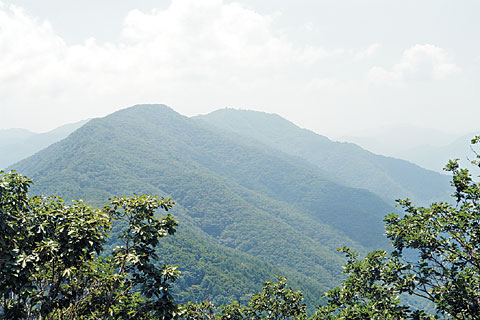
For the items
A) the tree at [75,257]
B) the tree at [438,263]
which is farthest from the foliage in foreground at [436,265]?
the tree at [75,257]

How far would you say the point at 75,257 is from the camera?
868 centimetres

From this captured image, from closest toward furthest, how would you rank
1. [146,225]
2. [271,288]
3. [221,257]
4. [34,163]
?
[146,225], [271,288], [221,257], [34,163]

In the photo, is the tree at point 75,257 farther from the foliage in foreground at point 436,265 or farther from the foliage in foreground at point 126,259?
the foliage in foreground at point 436,265

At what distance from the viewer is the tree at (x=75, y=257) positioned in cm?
827

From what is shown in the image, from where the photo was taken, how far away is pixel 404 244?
9.96 metres

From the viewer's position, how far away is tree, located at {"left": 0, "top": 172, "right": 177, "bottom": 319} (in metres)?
8.27

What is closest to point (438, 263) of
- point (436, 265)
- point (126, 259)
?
point (436, 265)

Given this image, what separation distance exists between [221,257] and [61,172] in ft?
338

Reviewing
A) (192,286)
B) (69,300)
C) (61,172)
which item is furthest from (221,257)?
(69,300)

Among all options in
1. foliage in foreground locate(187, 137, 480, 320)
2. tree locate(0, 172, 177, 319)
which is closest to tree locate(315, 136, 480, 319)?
foliage in foreground locate(187, 137, 480, 320)

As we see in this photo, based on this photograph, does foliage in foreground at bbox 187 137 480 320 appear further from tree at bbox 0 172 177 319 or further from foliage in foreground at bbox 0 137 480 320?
tree at bbox 0 172 177 319

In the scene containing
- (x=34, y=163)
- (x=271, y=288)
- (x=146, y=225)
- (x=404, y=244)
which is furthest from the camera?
(x=34, y=163)

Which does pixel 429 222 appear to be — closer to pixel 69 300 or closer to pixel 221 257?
pixel 69 300

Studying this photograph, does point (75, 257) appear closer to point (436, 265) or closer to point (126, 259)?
point (126, 259)
